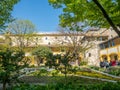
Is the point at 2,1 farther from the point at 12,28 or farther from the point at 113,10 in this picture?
the point at 12,28

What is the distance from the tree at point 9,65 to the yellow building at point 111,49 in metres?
39.7

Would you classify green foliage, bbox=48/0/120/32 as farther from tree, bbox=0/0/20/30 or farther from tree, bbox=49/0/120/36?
tree, bbox=0/0/20/30

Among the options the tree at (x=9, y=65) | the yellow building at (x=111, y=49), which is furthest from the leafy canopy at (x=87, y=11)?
the yellow building at (x=111, y=49)

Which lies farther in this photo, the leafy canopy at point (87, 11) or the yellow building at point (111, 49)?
the yellow building at point (111, 49)

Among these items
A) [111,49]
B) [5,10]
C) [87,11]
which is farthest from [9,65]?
[111,49]

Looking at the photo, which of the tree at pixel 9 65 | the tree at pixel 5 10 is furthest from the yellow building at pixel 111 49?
the tree at pixel 9 65

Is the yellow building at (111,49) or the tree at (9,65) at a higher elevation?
the yellow building at (111,49)

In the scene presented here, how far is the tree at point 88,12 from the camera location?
1249 cm

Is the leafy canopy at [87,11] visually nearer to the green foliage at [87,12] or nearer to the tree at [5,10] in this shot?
the green foliage at [87,12]

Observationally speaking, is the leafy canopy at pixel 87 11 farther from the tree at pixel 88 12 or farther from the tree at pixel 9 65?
the tree at pixel 9 65

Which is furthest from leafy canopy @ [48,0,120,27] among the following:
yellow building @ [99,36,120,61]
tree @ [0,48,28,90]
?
yellow building @ [99,36,120,61]

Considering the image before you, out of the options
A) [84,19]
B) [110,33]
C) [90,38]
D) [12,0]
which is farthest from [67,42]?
[84,19]

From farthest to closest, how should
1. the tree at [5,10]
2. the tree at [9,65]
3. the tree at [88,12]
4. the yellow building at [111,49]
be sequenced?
the yellow building at [111,49], the tree at [5,10], the tree at [88,12], the tree at [9,65]

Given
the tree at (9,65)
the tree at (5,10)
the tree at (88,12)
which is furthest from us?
the tree at (5,10)
